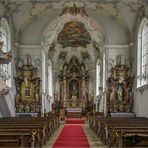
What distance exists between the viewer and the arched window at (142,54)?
20.8 meters

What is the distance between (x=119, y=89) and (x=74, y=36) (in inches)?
367

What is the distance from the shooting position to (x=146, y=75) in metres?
20.0

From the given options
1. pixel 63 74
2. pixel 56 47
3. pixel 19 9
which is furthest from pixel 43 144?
pixel 63 74

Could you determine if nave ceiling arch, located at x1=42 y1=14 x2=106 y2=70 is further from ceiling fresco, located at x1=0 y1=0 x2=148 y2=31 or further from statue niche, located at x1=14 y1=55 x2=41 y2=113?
statue niche, located at x1=14 y1=55 x2=41 y2=113

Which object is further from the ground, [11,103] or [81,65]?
[81,65]

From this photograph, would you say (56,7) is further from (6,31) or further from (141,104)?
(141,104)

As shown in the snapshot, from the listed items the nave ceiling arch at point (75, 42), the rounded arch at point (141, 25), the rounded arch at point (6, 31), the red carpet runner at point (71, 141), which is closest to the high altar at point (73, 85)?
the nave ceiling arch at point (75, 42)

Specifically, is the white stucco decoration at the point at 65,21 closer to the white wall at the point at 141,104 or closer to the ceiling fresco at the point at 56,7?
the ceiling fresco at the point at 56,7

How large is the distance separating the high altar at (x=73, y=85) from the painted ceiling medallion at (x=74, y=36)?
406 centimetres

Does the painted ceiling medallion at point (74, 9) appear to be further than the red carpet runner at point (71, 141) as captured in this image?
Yes

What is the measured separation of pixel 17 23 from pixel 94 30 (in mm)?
5899

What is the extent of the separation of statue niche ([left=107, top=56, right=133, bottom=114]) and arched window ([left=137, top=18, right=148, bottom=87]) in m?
1.57

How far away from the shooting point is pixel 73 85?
37.9 metres

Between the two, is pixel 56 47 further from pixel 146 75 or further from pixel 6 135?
pixel 6 135
